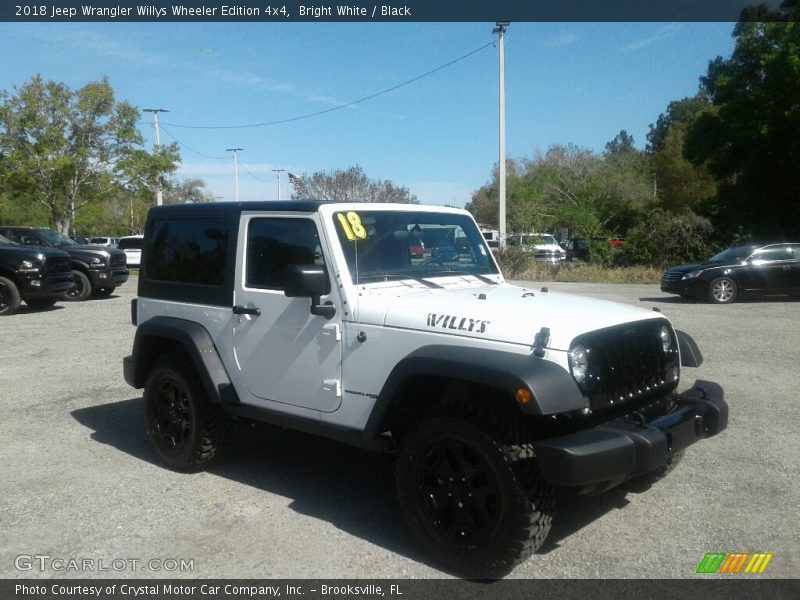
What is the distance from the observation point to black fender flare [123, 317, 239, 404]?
4.90 metres

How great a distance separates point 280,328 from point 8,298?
12230 millimetres

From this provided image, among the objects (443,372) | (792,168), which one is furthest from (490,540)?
(792,168)

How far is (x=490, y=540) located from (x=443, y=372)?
861 millimetres

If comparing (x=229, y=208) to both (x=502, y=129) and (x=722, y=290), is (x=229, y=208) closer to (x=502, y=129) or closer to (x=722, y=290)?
(x=722, y=290)

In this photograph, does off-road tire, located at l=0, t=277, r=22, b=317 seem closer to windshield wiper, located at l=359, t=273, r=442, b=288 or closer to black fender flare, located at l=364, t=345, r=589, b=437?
windshield wiper, located at l=359, t=273, r=442, b=288

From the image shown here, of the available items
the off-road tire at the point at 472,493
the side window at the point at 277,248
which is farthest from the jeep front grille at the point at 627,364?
Answer: the side window at the point at 277,248

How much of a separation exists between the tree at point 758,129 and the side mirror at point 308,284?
2733 cm

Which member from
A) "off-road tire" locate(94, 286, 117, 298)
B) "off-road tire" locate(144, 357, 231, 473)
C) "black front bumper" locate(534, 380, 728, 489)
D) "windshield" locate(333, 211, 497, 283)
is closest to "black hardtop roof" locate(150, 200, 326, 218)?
"windshield" locate(333, 211, 497, 283)

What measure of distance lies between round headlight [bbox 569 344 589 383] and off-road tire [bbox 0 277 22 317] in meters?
13.8

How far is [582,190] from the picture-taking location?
144 feet

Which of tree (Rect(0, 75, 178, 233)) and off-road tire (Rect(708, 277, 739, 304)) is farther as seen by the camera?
tree (Rect(0, 75, 178, 233))

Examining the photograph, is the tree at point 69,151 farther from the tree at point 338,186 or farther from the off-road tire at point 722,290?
the off-road tire at point 722,290

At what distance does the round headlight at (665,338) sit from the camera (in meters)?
4.23

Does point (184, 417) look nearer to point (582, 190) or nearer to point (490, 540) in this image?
point (490, 540)
